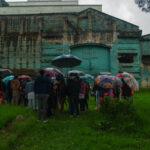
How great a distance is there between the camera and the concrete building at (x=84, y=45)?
19547 millimetres

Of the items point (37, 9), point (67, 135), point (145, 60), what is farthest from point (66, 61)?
point (37, 9)

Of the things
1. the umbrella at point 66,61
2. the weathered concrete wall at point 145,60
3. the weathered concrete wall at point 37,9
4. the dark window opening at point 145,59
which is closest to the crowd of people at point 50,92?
the umbrella at point 66,61

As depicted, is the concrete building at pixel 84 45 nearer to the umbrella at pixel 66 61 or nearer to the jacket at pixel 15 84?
the umbrella at pixel 66 61

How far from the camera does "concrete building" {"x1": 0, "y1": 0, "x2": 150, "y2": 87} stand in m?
19.5

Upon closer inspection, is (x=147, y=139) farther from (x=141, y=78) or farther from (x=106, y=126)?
(x=141, y=78)

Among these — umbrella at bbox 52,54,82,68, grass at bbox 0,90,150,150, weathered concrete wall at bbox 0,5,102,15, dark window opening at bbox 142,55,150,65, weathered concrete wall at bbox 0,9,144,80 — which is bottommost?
grass at bbox 0,90,150,150

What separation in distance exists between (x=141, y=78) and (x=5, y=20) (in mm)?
14718

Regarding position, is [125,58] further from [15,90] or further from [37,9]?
[37,9]

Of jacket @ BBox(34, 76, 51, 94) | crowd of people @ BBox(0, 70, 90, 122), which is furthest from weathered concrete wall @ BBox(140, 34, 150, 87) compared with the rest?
jacket @ BBox(34, 76, 51, 94)

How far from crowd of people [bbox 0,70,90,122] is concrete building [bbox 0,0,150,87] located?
991 centimetres

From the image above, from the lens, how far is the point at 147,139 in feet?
16.8

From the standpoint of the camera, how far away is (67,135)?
17.8ft

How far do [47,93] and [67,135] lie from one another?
1.83 meters

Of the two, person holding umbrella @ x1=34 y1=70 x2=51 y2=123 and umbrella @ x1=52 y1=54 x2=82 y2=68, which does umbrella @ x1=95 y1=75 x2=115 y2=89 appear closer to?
umbrella @ x1=52 y1=54 x2=82 y2=68
